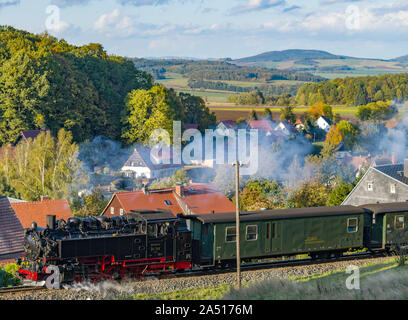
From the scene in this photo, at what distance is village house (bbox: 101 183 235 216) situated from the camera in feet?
132

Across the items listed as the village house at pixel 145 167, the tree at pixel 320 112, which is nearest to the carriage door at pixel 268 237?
the village house at pixel 145 167

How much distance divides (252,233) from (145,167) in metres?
45.7

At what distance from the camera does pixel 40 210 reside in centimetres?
A: 3897

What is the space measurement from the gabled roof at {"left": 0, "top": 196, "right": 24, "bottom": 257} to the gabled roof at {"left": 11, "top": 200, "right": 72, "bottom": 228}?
20.1ft

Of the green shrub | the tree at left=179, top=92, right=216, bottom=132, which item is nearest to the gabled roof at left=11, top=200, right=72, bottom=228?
the green shrub

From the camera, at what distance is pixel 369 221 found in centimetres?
2712

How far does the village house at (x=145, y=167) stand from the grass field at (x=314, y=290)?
46.7 m

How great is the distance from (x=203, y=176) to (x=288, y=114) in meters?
59.0

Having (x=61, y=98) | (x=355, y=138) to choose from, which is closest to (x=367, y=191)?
(x=61, y=98)

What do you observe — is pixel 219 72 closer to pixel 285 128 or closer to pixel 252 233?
pixel 285 128

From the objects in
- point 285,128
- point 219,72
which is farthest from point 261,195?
point 219,72

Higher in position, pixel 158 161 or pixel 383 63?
pixel 383 63

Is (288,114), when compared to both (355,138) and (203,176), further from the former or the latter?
(203,176)

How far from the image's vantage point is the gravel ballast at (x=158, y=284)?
772 inches
